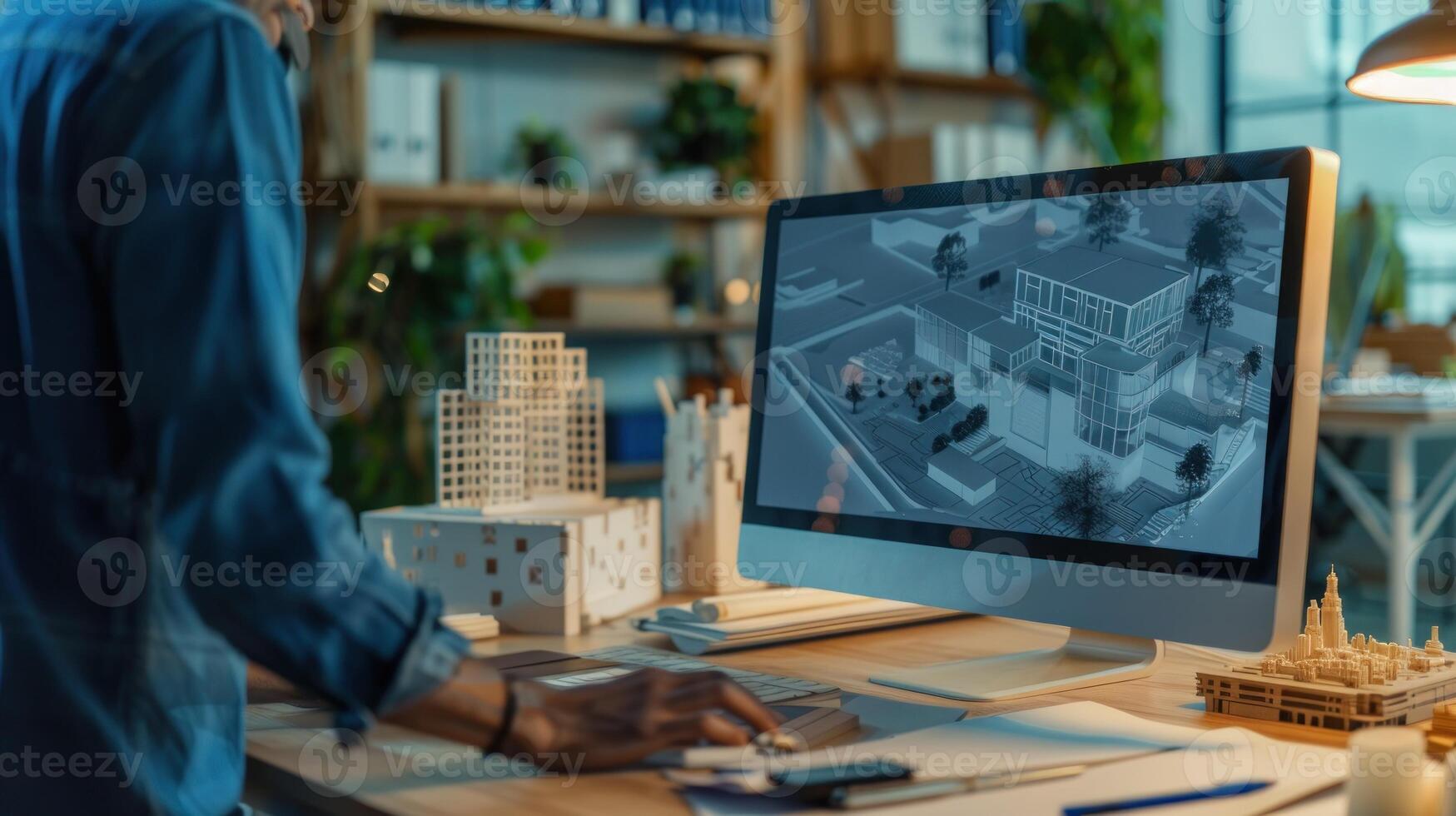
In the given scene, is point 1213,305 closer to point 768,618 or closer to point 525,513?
point 768,618

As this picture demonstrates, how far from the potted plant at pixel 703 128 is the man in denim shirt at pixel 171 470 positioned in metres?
3.31

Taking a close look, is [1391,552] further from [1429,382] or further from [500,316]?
[500,316]

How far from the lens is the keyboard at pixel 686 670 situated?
1175mm

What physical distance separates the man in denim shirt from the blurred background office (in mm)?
2300

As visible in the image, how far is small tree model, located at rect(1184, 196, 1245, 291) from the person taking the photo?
1.07m

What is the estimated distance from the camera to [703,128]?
420 cm
